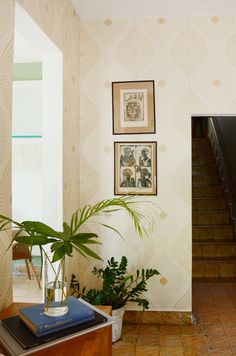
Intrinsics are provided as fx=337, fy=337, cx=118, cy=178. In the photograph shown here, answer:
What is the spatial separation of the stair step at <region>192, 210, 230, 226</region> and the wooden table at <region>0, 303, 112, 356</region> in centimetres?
384

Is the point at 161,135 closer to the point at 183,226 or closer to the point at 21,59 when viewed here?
the point at 183,226

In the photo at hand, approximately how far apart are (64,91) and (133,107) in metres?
0.73

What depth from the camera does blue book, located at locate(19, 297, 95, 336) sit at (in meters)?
1.22

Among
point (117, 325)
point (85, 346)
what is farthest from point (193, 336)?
point (85, 346)

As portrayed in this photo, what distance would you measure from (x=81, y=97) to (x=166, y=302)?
2.05 metres

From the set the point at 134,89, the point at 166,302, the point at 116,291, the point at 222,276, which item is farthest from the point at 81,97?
the point at 222,276

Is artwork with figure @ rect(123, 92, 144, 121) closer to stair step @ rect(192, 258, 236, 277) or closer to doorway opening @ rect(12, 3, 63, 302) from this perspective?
doorway opening @ rect(12, 3, 63, 302)

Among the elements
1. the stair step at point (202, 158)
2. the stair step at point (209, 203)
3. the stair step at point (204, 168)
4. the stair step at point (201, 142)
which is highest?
the stair step at point (201, 142)

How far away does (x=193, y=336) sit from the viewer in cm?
283

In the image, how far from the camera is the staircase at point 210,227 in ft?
14.2

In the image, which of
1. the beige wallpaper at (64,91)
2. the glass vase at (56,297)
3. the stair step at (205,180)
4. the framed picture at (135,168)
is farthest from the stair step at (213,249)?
the glass vase at (56,297)

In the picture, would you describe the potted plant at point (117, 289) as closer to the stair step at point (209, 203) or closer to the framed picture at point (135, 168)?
the framed picture at point (135, 168)

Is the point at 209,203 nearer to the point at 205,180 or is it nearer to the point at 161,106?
the point at 205,180

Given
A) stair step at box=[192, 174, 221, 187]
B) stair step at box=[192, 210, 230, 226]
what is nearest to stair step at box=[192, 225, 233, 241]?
stair step at box=[192, 210, 230, 226]
